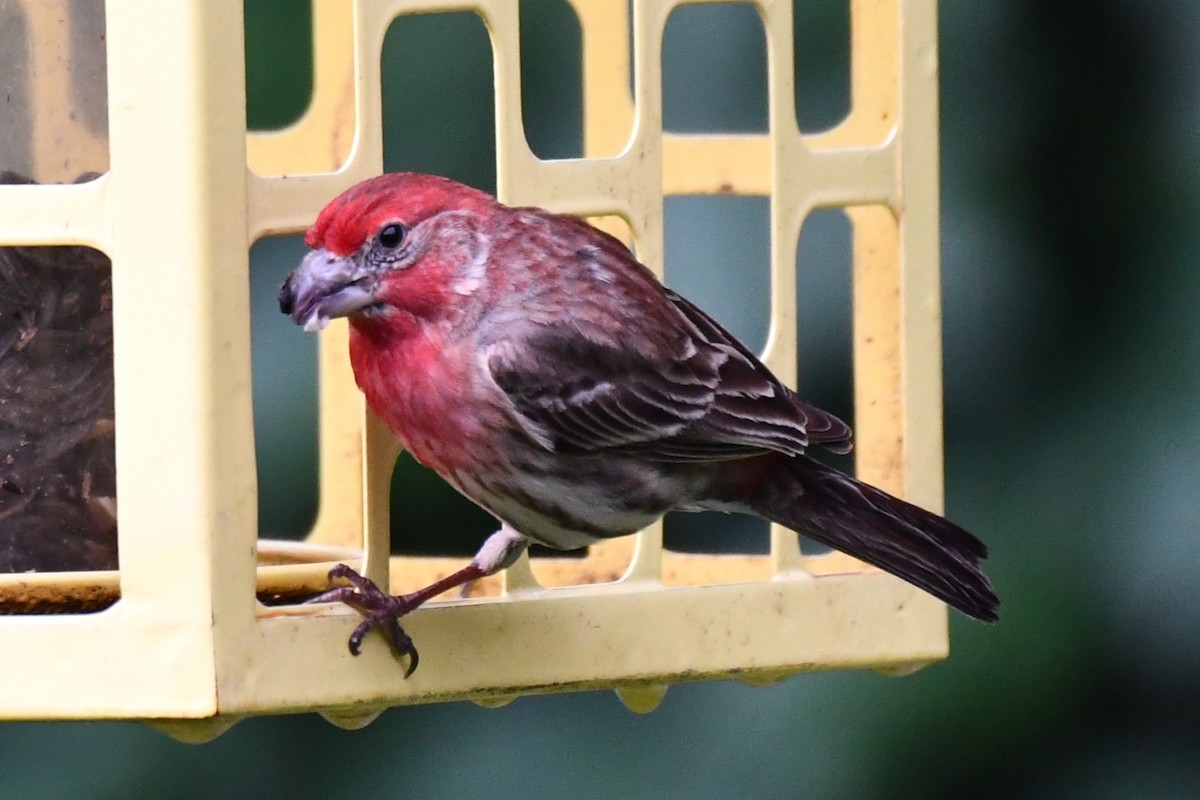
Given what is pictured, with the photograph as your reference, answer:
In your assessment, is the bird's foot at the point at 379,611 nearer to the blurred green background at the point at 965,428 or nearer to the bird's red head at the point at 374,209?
the bird's red head at the point at 374,209

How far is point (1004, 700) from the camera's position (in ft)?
16.6

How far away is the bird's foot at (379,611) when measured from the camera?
3424mm

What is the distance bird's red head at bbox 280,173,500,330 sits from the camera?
11.7ft

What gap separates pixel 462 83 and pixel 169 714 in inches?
97.1

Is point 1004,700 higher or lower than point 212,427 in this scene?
lower

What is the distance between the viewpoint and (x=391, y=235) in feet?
12.1

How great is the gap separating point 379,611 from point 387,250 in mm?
619

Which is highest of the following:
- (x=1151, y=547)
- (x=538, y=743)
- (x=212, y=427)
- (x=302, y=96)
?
(x=302, y=96)

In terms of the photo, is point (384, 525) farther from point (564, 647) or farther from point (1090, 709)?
point (1090, 709)

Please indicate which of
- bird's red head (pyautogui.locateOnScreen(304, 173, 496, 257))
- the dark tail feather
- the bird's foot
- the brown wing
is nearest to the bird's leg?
the bird's foot

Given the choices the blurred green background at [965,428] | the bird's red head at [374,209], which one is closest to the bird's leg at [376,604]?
the bird's red head at [374,209]

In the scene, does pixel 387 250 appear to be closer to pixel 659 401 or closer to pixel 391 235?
pixel 391 235

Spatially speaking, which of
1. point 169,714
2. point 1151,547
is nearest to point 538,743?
point 1151,547

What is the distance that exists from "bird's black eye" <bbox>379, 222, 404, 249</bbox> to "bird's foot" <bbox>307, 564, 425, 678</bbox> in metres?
0.54
